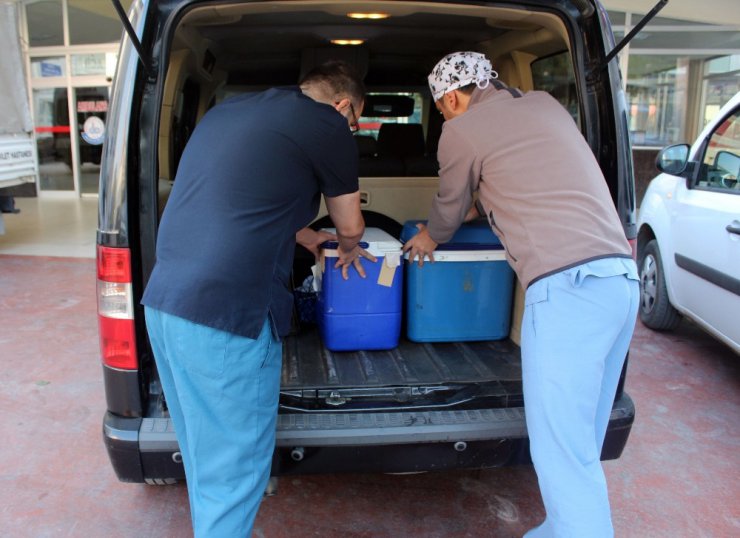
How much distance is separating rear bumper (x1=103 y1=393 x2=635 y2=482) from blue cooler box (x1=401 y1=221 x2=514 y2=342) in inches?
29.1

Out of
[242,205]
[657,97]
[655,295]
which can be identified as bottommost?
[655,295]

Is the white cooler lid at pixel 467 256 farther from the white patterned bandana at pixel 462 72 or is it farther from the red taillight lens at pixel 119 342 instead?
the red taillight lens at pixel 119 342

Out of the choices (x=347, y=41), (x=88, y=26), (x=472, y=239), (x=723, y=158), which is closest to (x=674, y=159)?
(x=723, y=158)

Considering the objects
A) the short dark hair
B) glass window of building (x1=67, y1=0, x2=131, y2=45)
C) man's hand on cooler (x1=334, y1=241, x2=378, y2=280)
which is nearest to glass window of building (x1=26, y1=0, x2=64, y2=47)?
glass window of building (x1=67, y1=0, x2=131, y2=45)

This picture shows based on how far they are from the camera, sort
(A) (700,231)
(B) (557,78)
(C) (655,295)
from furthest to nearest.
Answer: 1. (C) (655,295)
2. (A) (700,231)
3. (B) (557,78)

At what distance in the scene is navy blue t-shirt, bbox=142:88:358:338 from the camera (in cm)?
182

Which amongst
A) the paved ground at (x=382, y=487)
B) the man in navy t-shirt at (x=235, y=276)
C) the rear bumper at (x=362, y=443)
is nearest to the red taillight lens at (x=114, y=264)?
the man in navy t-shirt at (x=235, y=276)

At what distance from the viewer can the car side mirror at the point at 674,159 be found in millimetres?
4129

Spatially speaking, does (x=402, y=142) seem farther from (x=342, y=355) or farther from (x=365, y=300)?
(x=342, y=355)

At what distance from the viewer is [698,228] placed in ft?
12.9

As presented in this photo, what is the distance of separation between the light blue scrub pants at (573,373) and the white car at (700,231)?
1820mm

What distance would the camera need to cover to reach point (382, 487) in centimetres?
291

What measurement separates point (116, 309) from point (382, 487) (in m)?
1.46

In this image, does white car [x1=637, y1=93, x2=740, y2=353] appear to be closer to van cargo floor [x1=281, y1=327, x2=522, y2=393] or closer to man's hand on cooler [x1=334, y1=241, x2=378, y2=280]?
van cargo floor [x1=281, y1=327, x2=522, y2=393]
